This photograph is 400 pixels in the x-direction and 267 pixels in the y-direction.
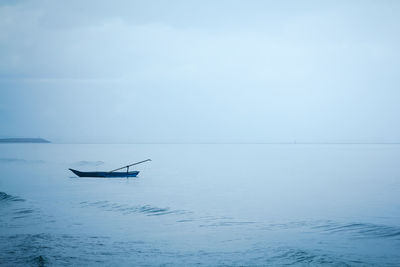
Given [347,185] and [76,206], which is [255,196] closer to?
[347,185]

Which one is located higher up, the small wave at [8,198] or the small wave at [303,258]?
the small wave at [303,258]

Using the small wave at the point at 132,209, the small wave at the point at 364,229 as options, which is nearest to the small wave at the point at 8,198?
the small wave at the point at 132,209

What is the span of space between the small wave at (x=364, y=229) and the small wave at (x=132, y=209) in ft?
33.5

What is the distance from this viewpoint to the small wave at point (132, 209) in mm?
26859

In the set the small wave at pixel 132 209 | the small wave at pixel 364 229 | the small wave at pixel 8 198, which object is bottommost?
the small wave at pixel 132 209

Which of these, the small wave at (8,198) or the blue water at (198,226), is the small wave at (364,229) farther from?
the small wave at (8,198)

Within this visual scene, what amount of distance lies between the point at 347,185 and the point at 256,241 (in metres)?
29.0

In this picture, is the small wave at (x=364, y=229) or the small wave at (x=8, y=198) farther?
the small wave at (x=8, y=198)

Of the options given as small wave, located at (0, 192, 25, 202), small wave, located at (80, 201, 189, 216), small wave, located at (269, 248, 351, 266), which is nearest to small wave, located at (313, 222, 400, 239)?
small wave, located at (269, 248, 351, 266)

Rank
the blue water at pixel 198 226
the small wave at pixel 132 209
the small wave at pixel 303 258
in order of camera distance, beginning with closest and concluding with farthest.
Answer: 1. the small wave at pixel 303 258
2. the blue water at pixel 198 226
3. the small wave at pixel 132 209

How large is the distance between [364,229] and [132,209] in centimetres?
1603

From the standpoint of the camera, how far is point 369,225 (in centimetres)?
2256

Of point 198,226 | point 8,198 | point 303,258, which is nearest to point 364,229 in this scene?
point 303,258

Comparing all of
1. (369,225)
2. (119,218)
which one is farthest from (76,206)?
(369,225)
